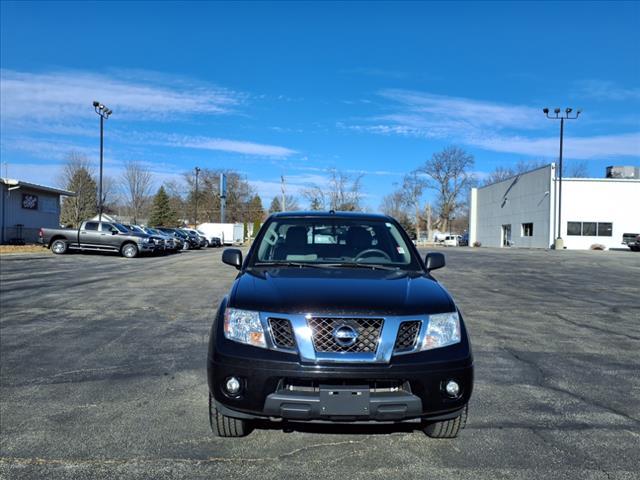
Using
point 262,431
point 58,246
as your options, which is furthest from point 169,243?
point 262,431

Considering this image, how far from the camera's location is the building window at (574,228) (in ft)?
141

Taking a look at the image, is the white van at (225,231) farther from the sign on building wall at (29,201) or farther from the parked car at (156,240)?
the parked car at (156,240)

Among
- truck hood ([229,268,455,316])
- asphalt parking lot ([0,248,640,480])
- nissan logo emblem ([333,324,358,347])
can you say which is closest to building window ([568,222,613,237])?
asphalt parking lot ([0,248,640,480])

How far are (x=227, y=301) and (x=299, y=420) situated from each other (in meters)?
0.96

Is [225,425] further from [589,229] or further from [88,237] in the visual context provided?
[589,229]

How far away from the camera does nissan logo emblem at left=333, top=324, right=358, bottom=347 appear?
3.14m

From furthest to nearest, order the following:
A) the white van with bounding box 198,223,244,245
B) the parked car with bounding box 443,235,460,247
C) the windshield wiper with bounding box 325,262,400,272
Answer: the parked car with bounding box 443,235,460,247
the white van with bounding box 198,223,244,245
the windshield wiper with bounding box 325,262,400,272

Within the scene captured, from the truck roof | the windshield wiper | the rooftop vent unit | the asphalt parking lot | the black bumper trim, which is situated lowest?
the asphalt parking lot

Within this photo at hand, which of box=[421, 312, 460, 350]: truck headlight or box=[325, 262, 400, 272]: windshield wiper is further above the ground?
box=[325, 262, 400, 272]: windshield wiper

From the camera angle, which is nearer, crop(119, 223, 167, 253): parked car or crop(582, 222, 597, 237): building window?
crop(119, 223, 167, 253): parked car

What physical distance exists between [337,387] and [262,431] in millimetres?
1137

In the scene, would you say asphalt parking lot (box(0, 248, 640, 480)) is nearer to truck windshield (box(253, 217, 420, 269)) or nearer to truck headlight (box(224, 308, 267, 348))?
truck headlight (box(224, 308, 267, 348))

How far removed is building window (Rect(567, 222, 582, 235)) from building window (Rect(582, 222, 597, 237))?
342mm

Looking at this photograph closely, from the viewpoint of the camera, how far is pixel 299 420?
10.1 feet
